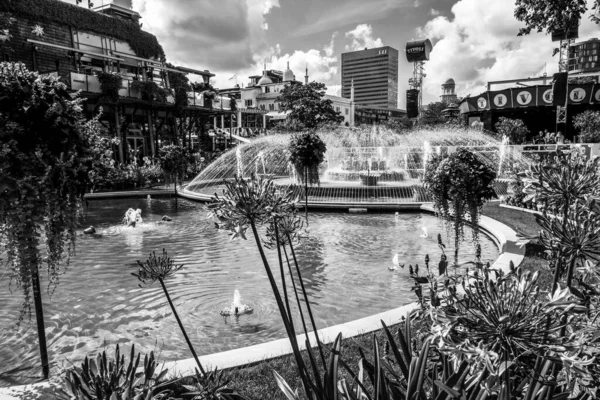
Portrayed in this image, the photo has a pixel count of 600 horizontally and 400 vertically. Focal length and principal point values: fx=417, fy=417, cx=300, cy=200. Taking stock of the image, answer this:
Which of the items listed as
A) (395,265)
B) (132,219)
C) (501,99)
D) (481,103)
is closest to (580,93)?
(501,99)

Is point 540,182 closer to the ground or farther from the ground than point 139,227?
farther from the ground

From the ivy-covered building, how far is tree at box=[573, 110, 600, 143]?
34847mm

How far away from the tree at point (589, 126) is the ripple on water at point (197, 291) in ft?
111

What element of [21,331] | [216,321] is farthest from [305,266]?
[21,331]

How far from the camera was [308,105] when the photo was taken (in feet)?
178

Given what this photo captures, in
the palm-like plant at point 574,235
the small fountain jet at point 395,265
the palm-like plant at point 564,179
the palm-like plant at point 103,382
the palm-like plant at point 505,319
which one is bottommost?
the small fountain jet at point 395,265

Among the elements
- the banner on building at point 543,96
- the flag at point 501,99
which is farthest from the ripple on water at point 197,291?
the flag at point 501,99

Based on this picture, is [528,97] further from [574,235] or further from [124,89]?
[574,235]

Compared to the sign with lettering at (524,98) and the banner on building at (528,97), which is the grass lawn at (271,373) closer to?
the banner on building at (528,97)

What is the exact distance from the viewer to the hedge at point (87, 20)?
2853 centimetres

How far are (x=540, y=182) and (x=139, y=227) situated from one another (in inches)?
590

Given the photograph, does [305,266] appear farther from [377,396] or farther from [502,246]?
[377,396]

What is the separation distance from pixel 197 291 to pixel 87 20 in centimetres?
3263

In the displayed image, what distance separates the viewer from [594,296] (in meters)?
2.06
